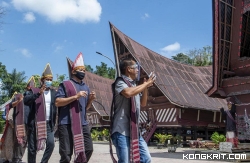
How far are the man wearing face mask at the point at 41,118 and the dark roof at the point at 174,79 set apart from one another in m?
13.5

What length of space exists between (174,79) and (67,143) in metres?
17.7

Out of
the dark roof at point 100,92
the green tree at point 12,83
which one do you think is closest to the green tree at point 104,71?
the green tree at point 12,83

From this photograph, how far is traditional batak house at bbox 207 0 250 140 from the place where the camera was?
12398 millimetres

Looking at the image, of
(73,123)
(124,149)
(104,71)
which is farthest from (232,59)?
(104,71)

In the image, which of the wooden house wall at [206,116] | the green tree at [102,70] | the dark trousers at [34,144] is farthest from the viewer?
the green tree at [102,70]

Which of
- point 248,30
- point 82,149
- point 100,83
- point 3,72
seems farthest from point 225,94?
point 3,72

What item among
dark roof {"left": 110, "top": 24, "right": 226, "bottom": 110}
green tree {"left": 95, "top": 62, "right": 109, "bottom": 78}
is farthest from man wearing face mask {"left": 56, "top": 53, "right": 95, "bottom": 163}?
green tree {"left": 95, "top": 62, "right": 109, "bottom": 78}

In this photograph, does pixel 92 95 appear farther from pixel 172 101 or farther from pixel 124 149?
pixel 172 101

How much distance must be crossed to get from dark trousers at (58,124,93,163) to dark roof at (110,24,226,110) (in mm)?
14571

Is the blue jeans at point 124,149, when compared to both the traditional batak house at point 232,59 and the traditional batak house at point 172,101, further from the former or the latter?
the traditional batak house at point 172,101

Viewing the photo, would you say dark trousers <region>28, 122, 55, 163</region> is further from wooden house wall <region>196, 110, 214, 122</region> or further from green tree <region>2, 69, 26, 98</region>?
green tree <region>2, 69, 26, 98</region>

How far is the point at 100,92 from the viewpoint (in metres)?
33.8

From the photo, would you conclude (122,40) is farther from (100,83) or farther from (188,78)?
(100,83)

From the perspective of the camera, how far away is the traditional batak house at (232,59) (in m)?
12.4
